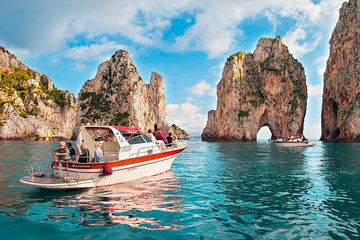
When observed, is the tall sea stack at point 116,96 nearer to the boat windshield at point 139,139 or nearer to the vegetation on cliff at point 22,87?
the vegetation on cliff at point 22,87

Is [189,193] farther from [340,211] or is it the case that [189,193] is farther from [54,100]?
[54,100]

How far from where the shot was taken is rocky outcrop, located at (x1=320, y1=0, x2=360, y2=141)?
3120 inches

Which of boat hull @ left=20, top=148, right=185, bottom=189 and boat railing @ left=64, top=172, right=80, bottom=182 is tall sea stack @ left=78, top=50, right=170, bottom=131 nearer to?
boat hull @ left=20, top=148, right=185, bottom=189

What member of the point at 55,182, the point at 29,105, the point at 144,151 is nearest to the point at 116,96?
the point at 29,105

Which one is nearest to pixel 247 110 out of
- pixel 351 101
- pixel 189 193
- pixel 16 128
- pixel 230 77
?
pixel 230 77

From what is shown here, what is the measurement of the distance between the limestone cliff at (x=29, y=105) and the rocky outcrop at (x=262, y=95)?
7779cm

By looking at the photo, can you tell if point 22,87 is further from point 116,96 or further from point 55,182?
point 55,182

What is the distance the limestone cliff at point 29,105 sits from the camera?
100 meters

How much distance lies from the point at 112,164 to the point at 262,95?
107 m

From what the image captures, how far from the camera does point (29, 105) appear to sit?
392ft

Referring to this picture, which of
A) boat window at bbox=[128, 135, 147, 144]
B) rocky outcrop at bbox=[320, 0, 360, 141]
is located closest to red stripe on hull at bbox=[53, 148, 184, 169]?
boat window at bbox=[128, 135, 147, 144]

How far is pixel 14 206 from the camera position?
9.84 meters

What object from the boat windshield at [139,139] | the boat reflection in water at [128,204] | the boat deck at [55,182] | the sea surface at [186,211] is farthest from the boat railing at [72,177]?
the boat windshield at [139,139]

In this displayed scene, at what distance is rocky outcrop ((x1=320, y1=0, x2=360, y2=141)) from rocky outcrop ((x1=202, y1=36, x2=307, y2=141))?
488 inches
